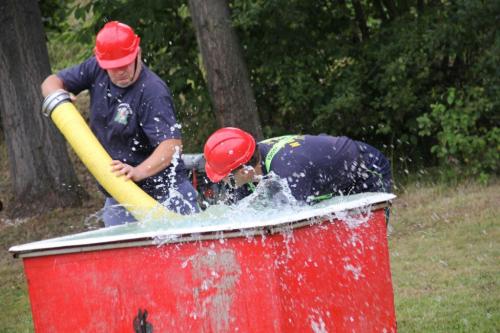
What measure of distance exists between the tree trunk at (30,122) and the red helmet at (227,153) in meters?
7.28

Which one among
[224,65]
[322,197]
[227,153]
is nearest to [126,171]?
[227,153]

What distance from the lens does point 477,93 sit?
10.9 meters

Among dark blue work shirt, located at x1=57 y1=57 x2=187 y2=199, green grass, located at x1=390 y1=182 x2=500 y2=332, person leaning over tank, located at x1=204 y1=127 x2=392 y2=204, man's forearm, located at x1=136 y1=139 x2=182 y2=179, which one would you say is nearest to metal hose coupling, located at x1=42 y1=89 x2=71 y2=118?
dark blue work shirt, located at x1=57 y1=57 x2=187 y2=199

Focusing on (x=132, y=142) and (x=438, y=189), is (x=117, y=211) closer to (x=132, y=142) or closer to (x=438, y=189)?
(x=132, y=142)

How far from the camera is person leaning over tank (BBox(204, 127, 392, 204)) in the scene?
500cm

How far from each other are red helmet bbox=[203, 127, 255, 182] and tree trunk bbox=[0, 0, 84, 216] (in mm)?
7281

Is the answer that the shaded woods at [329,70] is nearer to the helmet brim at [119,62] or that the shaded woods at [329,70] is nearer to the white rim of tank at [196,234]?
the helmet brim at [119,62]

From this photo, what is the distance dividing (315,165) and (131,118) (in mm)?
1095

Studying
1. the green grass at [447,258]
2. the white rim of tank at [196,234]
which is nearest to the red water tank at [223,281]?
the white rim of tank at [196,234]

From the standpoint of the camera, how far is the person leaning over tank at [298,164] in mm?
4996

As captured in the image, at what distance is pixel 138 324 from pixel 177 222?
64 centimetres

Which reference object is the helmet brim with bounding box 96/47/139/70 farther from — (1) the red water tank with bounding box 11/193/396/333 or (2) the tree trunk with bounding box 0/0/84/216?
(2) the tree trunk with bounding box 0/0/84/216

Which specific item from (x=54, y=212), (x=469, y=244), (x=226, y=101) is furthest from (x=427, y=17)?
(x=54, y=212)

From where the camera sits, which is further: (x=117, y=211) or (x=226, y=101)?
(x=226, y=101)
